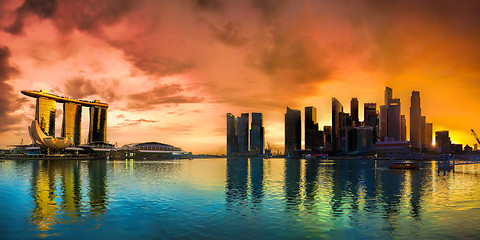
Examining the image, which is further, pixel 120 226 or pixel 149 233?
pixel 120 226

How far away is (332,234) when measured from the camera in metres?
33.4

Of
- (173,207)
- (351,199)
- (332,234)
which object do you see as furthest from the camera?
(351,199)

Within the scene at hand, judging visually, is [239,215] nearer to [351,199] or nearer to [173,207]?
[173,207]

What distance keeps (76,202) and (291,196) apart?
35.8 metres

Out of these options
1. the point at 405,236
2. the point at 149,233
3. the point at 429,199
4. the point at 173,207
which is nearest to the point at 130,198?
the point at 173,207

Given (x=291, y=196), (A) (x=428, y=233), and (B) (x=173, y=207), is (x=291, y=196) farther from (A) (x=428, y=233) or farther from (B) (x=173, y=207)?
(A) (x=428, y=233)

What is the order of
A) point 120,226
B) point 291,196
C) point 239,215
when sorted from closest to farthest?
1. point 120,226
2. point 239,215
3. point 291,196

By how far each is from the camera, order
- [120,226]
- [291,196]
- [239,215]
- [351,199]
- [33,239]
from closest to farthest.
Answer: [33,239] < [120,226] < [239,215] < [351,199] < [291,196]

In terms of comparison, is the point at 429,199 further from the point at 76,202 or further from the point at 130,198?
the point at 76,202

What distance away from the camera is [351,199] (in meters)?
57.2

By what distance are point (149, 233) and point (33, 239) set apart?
407 inches

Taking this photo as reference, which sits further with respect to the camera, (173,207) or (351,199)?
(351,199)

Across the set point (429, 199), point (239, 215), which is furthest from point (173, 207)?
point (429, 199)

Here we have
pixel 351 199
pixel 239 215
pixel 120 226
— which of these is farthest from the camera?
pixel 351 199
